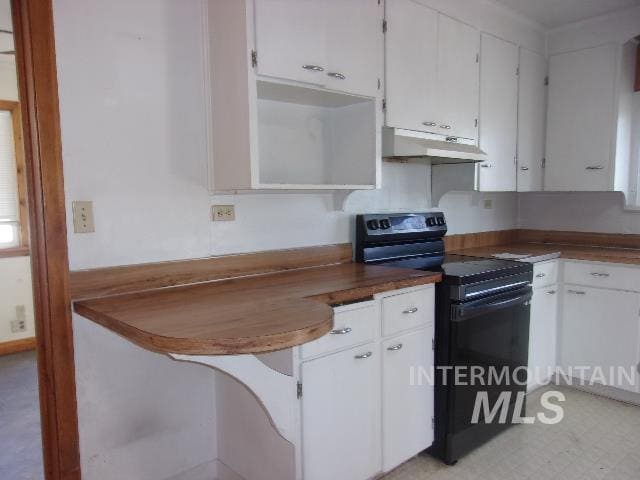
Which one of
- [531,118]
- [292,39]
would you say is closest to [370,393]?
[292,39]

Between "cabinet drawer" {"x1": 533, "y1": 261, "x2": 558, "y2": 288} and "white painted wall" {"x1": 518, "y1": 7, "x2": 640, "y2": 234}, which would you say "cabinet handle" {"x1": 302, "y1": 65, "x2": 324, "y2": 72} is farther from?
"white painted wall" {"x1": 518, "y1": 7, "x2": 640, "y2": 234}

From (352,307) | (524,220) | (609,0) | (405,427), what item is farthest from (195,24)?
(524,220)

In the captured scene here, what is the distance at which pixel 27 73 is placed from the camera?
1532 millimetres

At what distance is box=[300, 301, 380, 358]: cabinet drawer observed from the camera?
5.49 feet

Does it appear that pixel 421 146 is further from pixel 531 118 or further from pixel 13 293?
pixel 13 293

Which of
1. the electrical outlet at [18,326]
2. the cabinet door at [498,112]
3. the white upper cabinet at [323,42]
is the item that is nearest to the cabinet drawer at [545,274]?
the cabinet door at [498,112]

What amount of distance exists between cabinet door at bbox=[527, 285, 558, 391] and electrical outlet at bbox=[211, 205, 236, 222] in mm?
1850

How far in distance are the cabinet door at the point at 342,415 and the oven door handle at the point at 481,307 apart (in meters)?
0.45

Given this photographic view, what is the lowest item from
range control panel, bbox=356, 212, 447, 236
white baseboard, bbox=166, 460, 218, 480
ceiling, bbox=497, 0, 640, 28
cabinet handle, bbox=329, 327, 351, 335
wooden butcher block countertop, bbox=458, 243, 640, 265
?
white baseboard, bbox=166, 460, 218, 480

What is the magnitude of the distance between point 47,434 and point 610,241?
139 inches

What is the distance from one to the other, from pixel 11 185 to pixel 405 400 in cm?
393

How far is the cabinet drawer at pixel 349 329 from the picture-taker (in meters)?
1.67

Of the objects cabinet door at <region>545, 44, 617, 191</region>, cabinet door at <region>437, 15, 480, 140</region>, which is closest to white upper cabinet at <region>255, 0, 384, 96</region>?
cabinet door at <region>437, 15, 480, 140</region>

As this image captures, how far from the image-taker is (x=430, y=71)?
8.23ft
